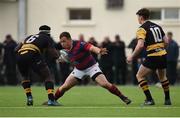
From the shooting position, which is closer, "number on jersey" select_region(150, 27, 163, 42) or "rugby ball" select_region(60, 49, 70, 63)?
"number on jersey" select_region(150, 27, 163, 42)

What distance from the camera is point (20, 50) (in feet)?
60.3

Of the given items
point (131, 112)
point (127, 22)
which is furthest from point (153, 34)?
point (127, 22)

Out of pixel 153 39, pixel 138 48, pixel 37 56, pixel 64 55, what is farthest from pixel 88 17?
pixel 138 48

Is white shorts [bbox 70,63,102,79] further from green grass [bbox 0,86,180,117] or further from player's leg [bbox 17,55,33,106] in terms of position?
player's leg [bbox 17,55,33,106]

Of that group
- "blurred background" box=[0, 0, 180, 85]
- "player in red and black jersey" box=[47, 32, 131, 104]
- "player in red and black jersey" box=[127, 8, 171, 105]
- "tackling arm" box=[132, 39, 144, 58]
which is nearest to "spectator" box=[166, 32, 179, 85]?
"blurred background" box=[0, 0, 180, 85]

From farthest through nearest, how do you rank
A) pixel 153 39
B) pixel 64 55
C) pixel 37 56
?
1. pixel 64 55
2. pixel 37 56
3. pixel 153 39

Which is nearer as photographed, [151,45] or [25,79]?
[151,45]

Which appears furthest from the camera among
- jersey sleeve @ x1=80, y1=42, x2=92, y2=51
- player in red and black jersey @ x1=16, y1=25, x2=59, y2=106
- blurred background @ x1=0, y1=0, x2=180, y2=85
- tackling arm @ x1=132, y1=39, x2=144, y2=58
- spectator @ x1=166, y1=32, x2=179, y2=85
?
blurred background @ x1=0, y1=0, x2=180, y2=85

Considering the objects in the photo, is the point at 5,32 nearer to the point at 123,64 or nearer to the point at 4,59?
the point at 4,59

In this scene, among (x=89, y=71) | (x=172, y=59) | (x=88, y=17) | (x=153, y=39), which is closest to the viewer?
(x=153, y=39)

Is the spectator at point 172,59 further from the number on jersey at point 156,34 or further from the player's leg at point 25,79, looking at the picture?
the player's leg at point 25,79

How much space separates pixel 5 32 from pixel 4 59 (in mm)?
2763

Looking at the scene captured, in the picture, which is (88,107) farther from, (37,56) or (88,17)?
(88,17)

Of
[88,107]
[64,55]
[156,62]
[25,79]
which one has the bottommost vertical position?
[88,107]
